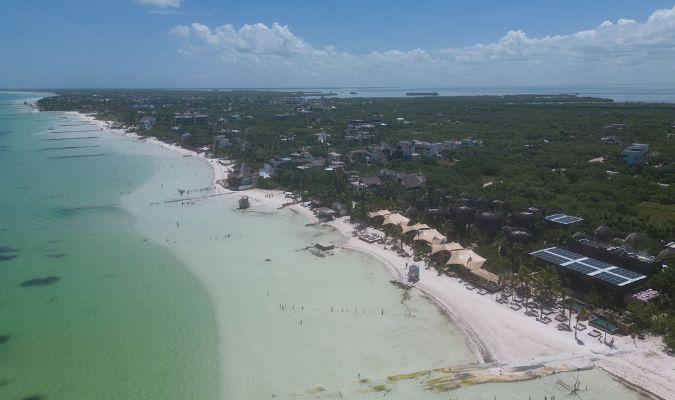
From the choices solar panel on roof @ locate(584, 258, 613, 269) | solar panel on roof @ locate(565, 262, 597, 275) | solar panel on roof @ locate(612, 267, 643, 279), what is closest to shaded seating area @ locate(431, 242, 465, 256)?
solar panel on roof @ locate(565, 262, 597, 275)

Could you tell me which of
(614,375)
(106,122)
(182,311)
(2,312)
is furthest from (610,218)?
(106,122)

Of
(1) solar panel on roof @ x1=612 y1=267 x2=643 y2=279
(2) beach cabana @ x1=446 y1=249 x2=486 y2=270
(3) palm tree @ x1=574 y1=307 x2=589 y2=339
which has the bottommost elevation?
(3) palm tree @ x1=574 y1=307 x2=589 y2=339

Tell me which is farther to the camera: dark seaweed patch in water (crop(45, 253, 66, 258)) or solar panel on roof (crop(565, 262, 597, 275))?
Result: dark seaweed patch in water (crop(45, 253, 66, 258))

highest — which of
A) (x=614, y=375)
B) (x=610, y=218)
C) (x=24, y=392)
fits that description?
(x=610, y=218)

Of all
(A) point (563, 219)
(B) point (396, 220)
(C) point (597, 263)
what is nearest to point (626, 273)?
(C) point (597, 263)

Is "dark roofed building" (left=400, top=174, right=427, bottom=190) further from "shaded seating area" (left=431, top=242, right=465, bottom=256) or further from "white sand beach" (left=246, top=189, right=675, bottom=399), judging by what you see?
"white sand beach" (left=246, top=189, right=675, bottom=399)

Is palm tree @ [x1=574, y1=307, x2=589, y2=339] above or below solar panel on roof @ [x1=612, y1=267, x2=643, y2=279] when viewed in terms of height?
below

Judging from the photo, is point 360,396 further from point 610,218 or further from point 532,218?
point 610,218
